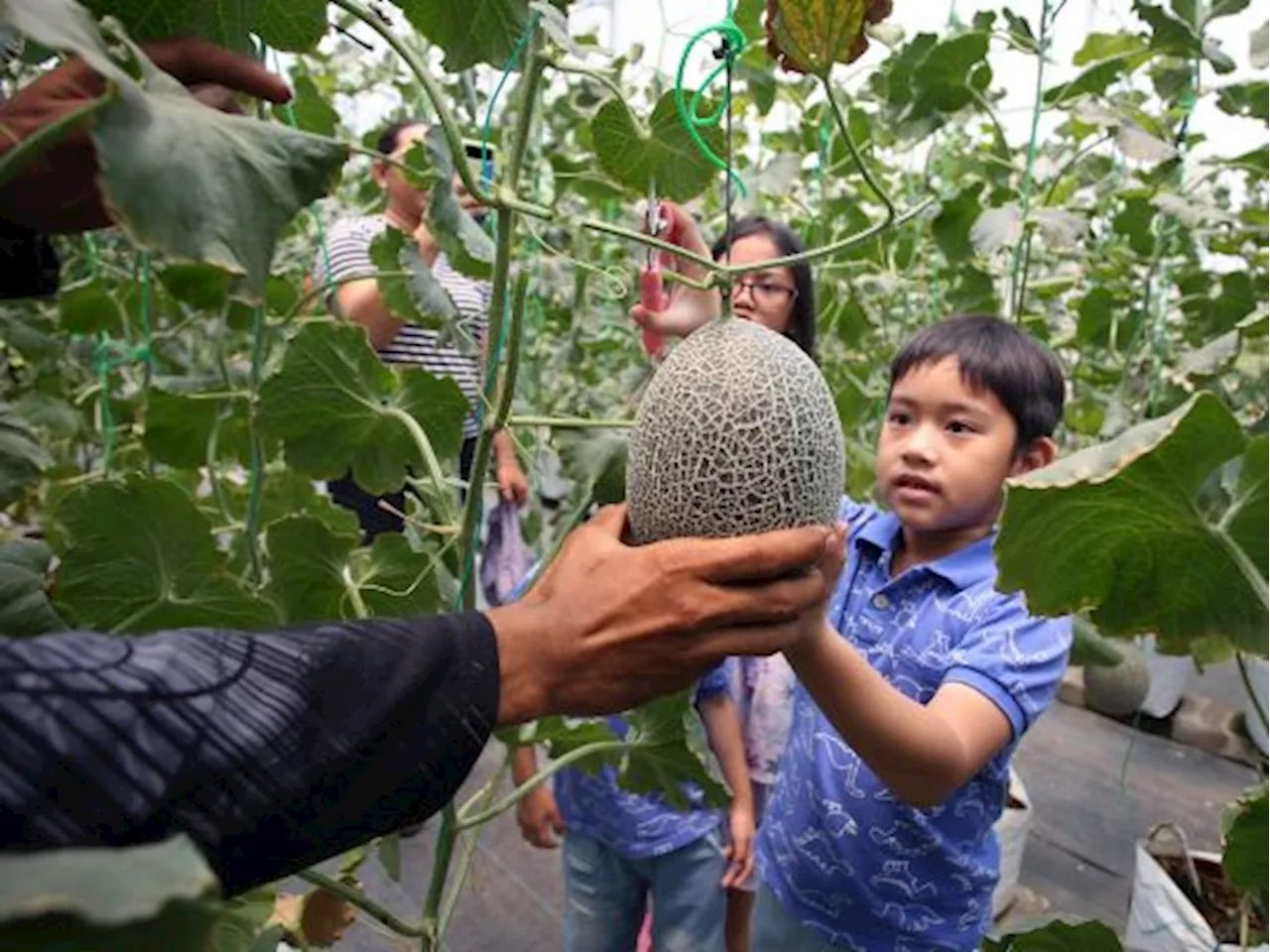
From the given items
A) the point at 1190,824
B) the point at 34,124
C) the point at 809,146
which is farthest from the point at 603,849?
the point at 1190,824

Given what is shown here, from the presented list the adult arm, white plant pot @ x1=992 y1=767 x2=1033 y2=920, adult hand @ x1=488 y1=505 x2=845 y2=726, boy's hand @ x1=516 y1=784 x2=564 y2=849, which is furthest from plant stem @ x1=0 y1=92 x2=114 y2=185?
white plant pot @ x1=992 y1=767 x2=1033 y2=920

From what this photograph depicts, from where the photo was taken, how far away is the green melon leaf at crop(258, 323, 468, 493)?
979mm

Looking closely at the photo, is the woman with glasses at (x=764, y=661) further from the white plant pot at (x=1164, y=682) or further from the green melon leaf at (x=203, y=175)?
the white plant pot at (x=1164, y=682)

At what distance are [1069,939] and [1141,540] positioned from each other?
35 centimetres

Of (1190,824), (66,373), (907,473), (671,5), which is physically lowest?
(1190,824)

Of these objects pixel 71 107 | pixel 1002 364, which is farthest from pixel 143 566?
pixel 1002 364

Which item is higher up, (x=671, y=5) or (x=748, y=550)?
(x=671, y=5)

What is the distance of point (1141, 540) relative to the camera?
2.44 ft

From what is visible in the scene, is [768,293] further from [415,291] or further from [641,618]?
[641,618]

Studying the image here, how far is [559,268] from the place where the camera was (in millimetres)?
2641

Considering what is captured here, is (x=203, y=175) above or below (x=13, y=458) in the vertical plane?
above

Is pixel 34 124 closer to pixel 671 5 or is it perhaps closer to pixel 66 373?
pixel 671 5

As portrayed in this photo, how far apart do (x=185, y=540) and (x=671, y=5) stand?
Answer: 2031 mm

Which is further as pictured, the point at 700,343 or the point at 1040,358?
the point at 1040,358
